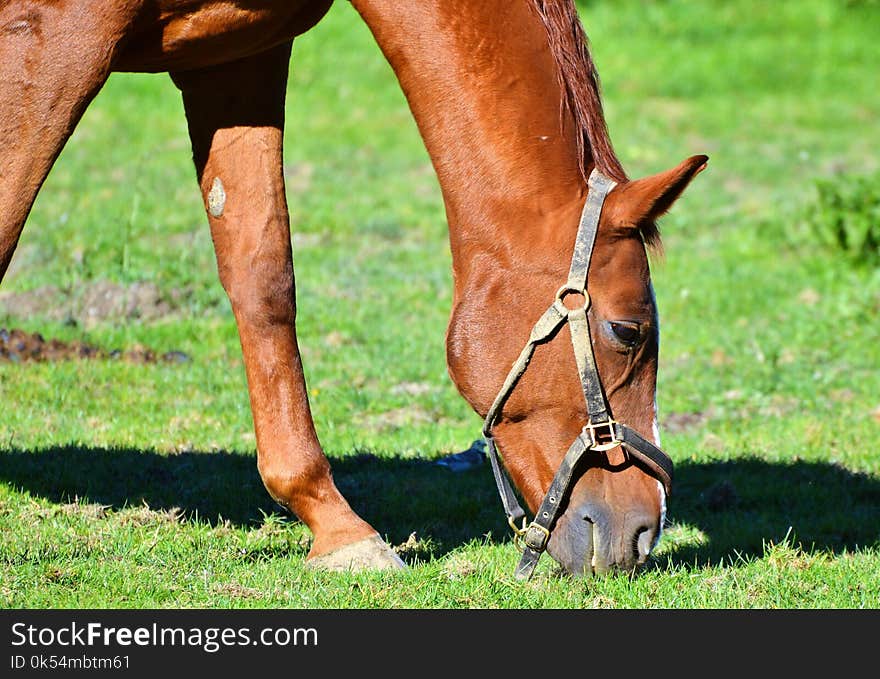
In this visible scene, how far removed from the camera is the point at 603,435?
3398 mm

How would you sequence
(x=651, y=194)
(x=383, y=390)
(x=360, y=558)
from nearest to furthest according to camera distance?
1. (x=651, y=194)
2. (x=360, y=558)
3. (x=383, y=390)

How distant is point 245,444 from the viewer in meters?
5.48

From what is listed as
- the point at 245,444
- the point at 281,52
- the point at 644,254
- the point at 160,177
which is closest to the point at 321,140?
the point at 160,177

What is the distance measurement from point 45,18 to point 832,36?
16.3m

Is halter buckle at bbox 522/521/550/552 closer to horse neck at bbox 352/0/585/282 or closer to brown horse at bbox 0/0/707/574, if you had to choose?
brown horse at bbox 0/0/707/574

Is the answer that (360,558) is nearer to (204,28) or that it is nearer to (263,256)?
(263,256)

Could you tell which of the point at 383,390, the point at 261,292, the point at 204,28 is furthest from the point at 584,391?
the point at 383,390

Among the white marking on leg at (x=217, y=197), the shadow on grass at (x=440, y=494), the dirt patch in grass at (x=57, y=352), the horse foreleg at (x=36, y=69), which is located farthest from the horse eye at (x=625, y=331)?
the dirt patch in grass at (x=57, y=352)

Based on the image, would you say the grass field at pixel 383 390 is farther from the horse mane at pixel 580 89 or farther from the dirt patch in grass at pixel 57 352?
the horse mane at pixel 580 89

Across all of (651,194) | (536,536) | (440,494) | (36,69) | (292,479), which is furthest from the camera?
(440,494)

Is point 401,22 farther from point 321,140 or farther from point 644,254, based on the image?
point 321,140

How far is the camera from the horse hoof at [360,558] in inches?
153

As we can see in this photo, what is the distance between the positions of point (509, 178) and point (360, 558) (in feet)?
4.37

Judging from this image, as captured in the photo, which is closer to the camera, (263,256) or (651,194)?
(651,194)
